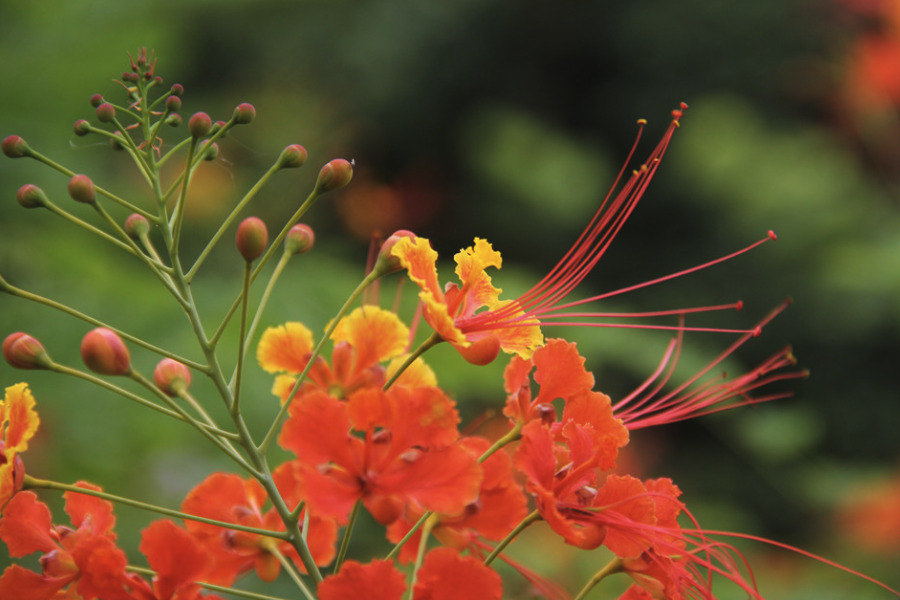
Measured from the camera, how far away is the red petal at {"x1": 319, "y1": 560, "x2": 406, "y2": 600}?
2.85ft

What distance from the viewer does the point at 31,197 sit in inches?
37.5

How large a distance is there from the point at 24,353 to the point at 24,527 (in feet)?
0.75

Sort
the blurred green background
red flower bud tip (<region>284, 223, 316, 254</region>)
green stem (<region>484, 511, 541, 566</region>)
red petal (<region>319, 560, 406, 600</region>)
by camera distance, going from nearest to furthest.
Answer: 1. red petal (<region>319, 560, 406, 600</region>)
2. green stem (<region>484, 511, 541, 566</region>)
3. red flower bud tip (<region>284, 223, 316, 254</region>)
4. the blurred green background

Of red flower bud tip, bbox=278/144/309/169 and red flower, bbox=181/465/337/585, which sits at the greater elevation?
red flower bud tip, bbox=278/144/309/169

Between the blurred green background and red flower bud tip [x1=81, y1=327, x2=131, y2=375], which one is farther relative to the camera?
the blurred green background

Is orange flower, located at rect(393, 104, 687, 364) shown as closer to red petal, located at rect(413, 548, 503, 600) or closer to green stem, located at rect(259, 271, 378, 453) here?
green stem, located at rect(259, 271, 378, 453)

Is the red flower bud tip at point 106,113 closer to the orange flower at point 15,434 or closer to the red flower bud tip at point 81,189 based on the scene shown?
the red flower bud tip at point 81,189

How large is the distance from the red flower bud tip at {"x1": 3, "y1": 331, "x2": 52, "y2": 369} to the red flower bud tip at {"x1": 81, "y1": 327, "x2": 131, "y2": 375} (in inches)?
3.4

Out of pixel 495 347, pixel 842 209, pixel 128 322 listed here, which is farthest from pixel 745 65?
pixel 495 347

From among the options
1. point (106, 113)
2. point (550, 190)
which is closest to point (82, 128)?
point (106, 113)

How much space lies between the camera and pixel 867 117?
6484 millimetres

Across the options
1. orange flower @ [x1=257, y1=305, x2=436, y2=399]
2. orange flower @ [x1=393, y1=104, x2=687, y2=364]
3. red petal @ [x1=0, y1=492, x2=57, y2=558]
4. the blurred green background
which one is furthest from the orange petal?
the blurred green background

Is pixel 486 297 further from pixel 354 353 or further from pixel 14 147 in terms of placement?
pixel 14 147

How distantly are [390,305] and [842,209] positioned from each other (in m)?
4.16
